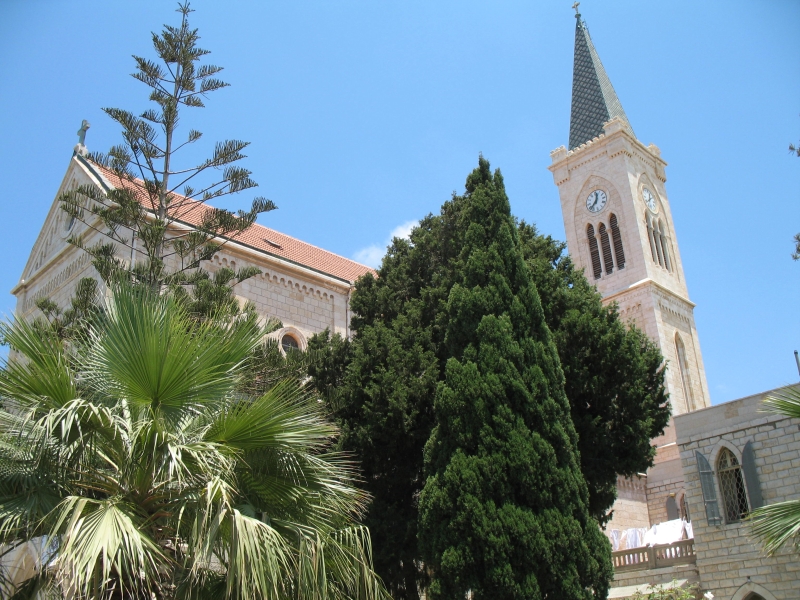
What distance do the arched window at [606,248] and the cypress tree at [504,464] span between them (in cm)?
2346

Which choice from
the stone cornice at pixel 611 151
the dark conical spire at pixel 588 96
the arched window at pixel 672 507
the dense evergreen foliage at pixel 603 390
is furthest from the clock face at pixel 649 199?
the dense evergreen foliage at pixel 603 390

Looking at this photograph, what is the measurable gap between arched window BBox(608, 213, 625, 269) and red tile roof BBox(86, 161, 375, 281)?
48.6 feet

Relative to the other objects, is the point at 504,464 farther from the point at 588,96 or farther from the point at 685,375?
the point at 588,96

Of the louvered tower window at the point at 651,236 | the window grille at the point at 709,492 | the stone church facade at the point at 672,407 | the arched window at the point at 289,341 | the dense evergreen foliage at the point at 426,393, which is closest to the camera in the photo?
the dense evergreen foliage at the point at 426,393

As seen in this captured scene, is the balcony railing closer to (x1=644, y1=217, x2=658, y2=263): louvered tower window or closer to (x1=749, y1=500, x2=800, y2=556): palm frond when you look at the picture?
(x1=749, y1=500, x2=800, y2=556): palm frond

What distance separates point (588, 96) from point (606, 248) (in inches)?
374

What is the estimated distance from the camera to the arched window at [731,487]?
505 inches

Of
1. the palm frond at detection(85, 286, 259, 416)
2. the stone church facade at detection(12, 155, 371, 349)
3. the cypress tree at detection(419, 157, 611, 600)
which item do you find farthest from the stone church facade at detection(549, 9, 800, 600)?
the palm frond at detection(85, 286, 259, 416)

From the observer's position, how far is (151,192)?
424 inches

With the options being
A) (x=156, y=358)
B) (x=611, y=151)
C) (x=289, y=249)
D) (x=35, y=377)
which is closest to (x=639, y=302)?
(x=611, y=151)

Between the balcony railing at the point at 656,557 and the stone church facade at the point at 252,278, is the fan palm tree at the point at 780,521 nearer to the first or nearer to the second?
the balcony railing at the point at 656,557

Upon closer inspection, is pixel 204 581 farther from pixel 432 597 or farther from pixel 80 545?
pixel 432 597

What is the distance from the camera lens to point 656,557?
14.1 meters

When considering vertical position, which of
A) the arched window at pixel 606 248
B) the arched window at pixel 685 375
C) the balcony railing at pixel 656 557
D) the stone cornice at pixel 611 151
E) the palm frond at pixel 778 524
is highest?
the stone cornice at pixel 611 151
